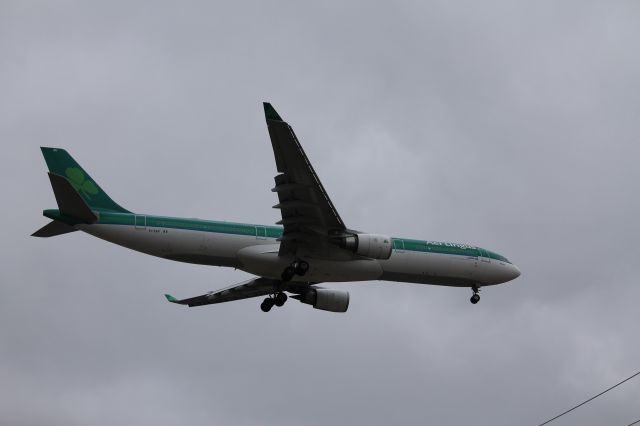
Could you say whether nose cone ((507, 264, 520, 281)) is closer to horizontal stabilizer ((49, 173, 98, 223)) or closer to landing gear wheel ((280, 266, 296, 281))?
landing gear wheel ((280, 266, 296, 281))

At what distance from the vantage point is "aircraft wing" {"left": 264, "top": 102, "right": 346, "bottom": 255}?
36.8 m

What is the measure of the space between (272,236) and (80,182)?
336 inches

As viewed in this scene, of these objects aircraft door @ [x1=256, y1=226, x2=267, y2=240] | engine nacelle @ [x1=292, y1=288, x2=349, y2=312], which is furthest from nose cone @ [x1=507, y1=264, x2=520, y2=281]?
aircraft door @ [x1=256, y1=226, x2=267, y2=240]

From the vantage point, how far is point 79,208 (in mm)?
40250

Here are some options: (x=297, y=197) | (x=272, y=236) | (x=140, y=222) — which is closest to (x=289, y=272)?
(x=272, y=236)

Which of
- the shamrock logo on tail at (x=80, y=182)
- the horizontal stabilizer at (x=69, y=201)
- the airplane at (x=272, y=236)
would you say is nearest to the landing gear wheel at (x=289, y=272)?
the airplane at (x=272, y=236)

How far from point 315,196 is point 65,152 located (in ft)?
35.9

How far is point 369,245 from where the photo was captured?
41.4 metres

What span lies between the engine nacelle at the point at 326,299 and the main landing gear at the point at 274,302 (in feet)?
3.76

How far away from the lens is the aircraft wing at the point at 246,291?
48.2 m

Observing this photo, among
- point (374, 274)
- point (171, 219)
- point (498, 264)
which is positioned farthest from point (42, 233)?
point (498, 264)

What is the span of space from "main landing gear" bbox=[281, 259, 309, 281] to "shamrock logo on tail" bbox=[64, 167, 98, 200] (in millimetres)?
8741

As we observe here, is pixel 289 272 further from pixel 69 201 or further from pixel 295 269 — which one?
pixel 69 201

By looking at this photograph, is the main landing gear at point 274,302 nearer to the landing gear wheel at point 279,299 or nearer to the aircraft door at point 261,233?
the landing gear wheel at point 279,299
